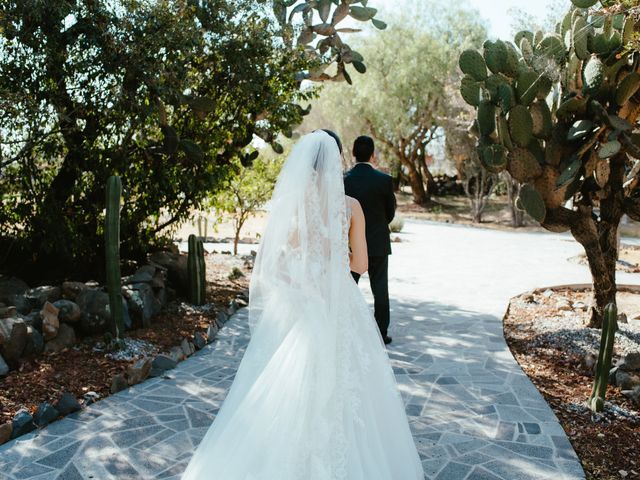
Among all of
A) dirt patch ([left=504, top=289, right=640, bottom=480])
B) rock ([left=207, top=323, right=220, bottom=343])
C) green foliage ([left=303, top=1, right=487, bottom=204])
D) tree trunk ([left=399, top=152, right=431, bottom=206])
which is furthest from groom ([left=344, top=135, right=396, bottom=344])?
tree trunk ([left=399, top=152, right=431, bottom=206])

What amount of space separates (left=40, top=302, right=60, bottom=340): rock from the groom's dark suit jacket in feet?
10.7

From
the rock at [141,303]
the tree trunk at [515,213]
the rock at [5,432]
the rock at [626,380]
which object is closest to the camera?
the rock at [5,432]

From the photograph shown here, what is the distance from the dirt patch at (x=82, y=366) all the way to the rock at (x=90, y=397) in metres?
0.05

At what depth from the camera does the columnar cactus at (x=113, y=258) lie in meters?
6.09

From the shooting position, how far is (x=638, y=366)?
18.2 ft

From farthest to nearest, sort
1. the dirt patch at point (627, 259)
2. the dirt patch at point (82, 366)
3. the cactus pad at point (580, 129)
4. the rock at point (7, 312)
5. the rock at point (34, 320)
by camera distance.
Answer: the dirt patch at point (627, 259) < the cactus pad at point (580, 129) < the rock at point (34, 320) < the rock at point (7, 312) < the dirt patch at point (82, 366)

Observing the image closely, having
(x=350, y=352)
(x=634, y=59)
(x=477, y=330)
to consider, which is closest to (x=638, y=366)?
(x=477, y=330)

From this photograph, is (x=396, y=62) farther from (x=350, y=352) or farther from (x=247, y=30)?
(x=350, y=352)

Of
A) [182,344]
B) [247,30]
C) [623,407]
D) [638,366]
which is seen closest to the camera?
[623,407]

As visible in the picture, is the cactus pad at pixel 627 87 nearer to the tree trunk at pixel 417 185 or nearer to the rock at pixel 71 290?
the rock at pixel 71 290

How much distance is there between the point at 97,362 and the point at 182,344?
2.94 ft

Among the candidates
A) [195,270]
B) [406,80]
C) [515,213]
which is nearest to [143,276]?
[195,270]

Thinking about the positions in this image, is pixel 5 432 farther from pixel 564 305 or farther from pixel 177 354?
pixel 564 305

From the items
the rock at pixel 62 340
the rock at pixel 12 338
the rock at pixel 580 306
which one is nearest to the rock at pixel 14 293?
the rock at pixel 62 340
